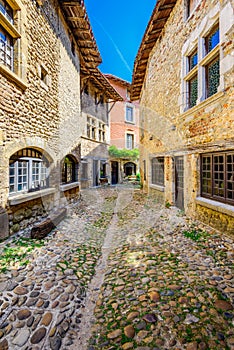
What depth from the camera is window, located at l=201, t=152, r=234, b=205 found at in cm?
417

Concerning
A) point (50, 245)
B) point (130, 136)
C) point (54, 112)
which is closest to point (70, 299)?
point (50, 245)

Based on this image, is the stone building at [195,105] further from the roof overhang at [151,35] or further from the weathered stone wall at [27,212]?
the weathered stone wall at [27,212]

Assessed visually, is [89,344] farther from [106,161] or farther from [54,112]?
[106,161]

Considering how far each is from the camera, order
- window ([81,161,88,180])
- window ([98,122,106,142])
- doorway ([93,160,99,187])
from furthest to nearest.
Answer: window ([98,122,106,142])
doorway ([93,160,99,187])
window ([81,161,88,180])

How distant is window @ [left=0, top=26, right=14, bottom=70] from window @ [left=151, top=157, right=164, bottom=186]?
6.32m

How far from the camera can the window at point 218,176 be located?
164 inches

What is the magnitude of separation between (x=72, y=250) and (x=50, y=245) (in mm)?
573

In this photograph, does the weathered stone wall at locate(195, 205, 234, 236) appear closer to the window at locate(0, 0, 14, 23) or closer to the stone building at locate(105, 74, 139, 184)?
the window at locate(0, 0, 14, 23)

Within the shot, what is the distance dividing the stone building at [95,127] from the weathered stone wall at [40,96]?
3572 millimetres

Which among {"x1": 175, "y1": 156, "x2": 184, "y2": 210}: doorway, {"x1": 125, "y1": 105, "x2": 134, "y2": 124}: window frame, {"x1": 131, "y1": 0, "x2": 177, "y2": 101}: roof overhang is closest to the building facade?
{"x1": 131, "y1": 0, "x2": 177, "y2": 101}: roof overhang

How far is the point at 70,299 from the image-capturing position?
2.50 meters

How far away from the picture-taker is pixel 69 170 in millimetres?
8859

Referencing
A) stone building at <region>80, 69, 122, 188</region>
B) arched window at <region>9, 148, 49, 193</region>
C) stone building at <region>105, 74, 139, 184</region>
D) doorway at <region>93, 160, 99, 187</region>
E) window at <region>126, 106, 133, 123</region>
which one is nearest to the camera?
arched window at <region>9, 148, 49, 193</region>

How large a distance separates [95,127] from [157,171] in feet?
24.1
